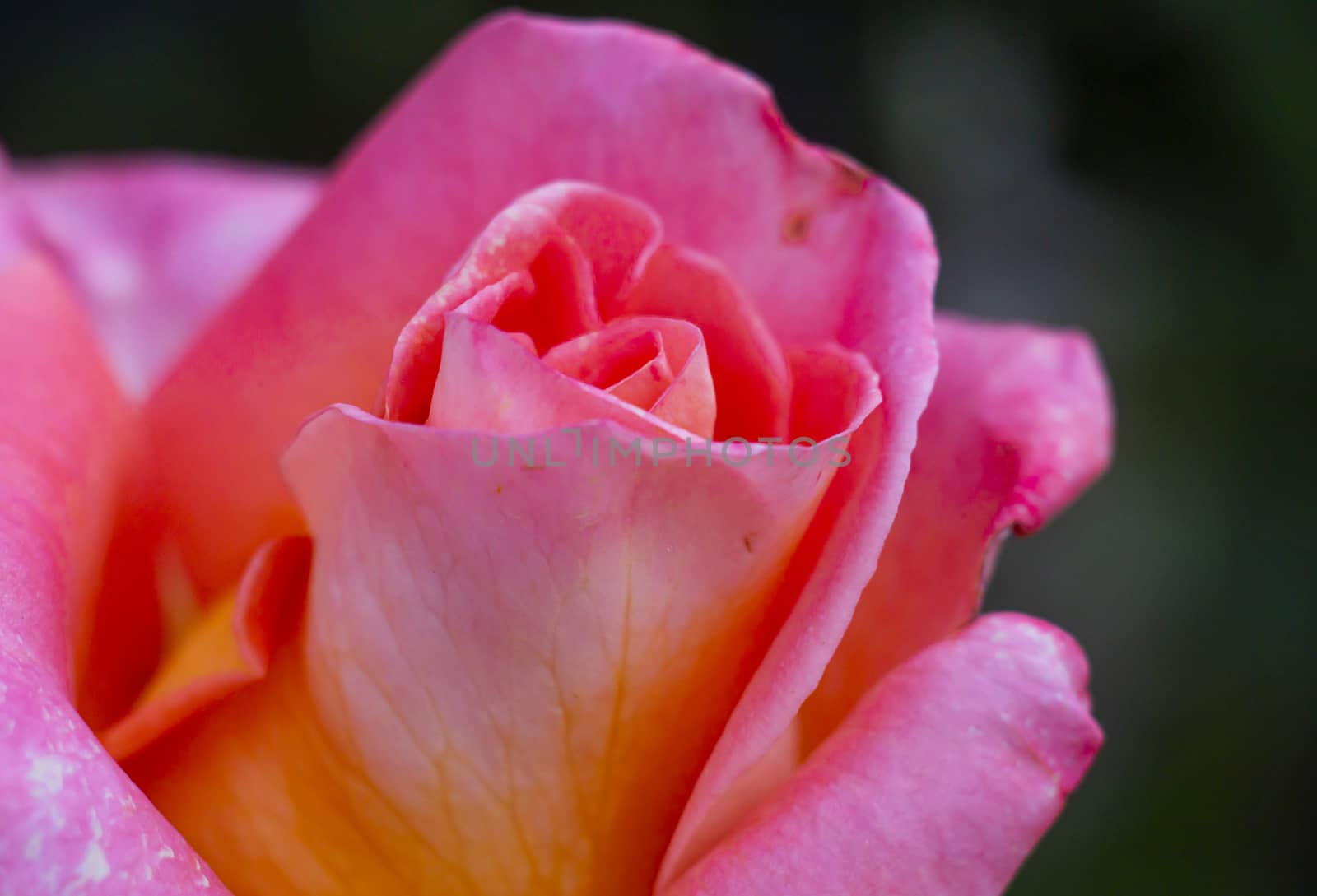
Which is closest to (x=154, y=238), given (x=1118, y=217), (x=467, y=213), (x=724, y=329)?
(x=467, y=213)

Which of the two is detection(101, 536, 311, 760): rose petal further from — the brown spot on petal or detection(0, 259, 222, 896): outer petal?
the brown spot on petal

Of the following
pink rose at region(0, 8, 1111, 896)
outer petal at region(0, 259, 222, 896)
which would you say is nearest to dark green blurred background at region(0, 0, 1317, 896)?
pink rose at region(0, 8, 1111, 896)

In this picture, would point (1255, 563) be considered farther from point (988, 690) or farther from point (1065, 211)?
point (988, 690)

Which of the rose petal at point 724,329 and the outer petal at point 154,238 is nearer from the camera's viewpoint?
the rose petal at point 724,329

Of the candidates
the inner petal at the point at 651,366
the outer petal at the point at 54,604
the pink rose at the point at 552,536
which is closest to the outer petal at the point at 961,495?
the pink rose at the point at 552,536

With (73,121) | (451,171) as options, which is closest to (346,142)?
(73,121)

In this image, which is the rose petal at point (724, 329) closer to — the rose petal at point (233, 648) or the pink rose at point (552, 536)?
the pink rose at point (552, 536)

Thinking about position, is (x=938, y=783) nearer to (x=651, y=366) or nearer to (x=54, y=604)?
(x=651, y=366)
